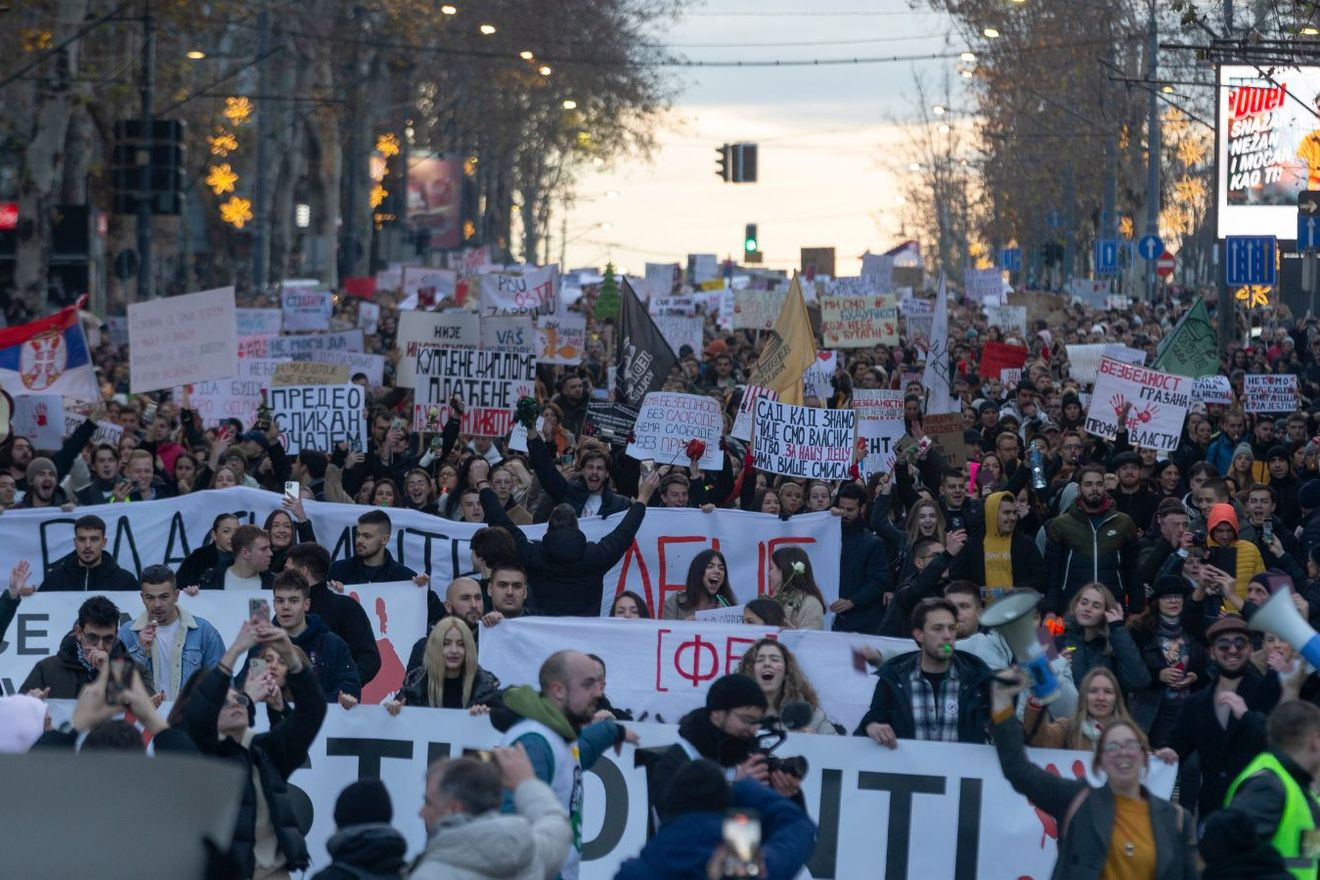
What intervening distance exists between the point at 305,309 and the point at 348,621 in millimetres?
19093

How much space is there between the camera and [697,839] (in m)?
5.42

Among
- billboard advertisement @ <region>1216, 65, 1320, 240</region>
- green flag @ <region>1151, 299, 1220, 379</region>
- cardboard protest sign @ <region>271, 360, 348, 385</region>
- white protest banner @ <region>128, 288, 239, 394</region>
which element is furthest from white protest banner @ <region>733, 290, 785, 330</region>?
white protest banner @ <region>128, 288, 239, 394</region>

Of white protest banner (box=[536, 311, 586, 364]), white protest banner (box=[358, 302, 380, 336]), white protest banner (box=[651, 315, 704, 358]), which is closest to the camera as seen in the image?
white protest banner (box=[536, 311, 586, 364])

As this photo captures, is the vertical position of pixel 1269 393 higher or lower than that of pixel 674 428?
higher

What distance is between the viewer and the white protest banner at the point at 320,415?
14.9 metres

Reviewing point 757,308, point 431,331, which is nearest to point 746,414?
point 431,331

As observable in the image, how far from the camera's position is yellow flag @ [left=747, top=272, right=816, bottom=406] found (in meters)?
15.7

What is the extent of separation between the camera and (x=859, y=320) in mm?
25438

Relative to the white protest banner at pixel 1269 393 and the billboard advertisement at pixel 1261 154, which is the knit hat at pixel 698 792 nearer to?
the white protest banner at pixel 1269 393

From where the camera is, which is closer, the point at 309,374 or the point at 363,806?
the point at 363,806

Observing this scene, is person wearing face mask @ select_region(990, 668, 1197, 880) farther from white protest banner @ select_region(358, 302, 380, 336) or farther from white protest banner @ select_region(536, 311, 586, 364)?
white protest banner @ select_region(358, 302, 380, 336)

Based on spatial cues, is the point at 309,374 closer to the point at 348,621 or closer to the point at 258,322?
the point at 258,322

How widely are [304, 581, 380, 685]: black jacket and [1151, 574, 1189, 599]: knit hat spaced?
10.4 ft

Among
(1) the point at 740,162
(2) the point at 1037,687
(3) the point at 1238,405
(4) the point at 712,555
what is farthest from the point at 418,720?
(1) the point at 740,162
